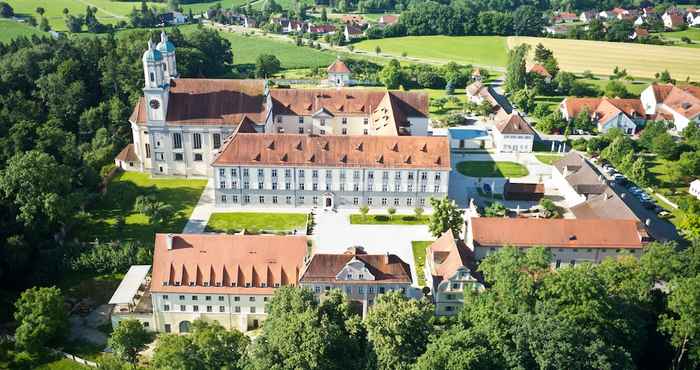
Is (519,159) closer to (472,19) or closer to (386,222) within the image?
(386,222)

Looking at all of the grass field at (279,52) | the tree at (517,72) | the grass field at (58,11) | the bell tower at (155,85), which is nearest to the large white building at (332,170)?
the bell tower at (155,85)

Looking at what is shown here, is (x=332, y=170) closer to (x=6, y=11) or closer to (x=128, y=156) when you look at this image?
(x=128, y=156)

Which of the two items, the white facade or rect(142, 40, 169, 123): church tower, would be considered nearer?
the white facade

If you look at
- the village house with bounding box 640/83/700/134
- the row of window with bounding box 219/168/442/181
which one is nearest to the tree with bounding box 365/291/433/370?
the row of window with bounding box 219/168/442/181

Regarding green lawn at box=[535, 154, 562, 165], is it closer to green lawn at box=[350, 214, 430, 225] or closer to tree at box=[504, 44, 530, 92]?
green lawn at box=[350, 214, 430, 225]

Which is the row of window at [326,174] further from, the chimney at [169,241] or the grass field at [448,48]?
the grass field at [448,48]

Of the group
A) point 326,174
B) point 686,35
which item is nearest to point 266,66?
point 326,174

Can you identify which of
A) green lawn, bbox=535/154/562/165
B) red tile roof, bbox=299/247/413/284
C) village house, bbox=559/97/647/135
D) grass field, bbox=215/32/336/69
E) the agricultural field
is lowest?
green lawn, bbox=535/154/562/165
